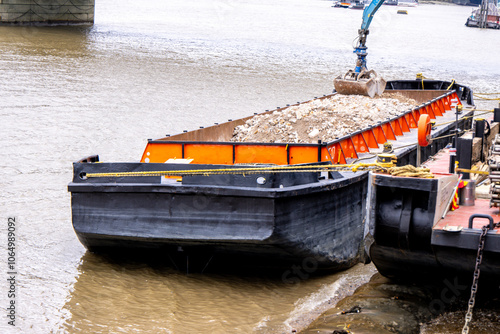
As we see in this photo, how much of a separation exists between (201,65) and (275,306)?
2765 centimetres

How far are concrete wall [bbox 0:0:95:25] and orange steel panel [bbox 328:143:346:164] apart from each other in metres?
40.6

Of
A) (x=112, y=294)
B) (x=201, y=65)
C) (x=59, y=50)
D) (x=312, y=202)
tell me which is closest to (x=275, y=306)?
(x=312, y=202)

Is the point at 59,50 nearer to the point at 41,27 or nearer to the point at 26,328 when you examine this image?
the point at 41,27

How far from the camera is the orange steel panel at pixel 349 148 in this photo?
1079 cm

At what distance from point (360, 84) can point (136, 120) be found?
333 inches

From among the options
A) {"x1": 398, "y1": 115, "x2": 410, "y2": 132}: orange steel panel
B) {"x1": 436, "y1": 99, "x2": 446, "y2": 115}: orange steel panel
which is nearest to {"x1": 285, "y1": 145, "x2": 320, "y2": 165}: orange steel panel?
{"x1": 398, "y1": 115, "x2": 410, "y2": 132}: orange steel panel

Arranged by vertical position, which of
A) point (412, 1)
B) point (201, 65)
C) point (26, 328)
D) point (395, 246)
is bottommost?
point (26, 328)

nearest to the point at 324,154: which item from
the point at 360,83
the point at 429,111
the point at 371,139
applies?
the point at 371,139

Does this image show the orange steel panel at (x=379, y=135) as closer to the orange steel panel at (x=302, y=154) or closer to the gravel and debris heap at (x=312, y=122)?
the gravel and debris heap at (x=312, y=122)

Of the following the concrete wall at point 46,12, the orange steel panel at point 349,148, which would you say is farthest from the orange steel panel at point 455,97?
the concrete wall at point 46,12

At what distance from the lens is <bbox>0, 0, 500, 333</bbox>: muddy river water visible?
8352mm

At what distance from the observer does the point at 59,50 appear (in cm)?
3716

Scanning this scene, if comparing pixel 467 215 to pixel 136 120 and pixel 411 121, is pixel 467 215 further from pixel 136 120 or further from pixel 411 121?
pixel 136 120

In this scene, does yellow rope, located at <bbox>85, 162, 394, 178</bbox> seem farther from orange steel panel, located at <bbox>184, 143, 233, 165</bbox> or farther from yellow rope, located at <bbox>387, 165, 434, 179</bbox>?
orange steel panel, located at <bbox>184, 143, 233, 165</bbox>
